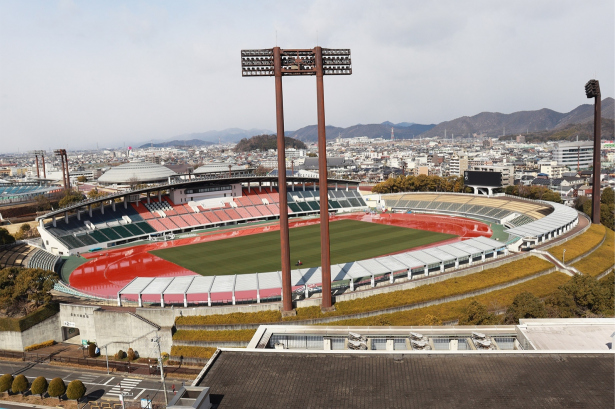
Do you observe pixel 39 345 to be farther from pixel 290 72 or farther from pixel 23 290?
pixel 290 72

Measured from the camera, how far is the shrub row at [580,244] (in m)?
57.1

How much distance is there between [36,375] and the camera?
118 ft

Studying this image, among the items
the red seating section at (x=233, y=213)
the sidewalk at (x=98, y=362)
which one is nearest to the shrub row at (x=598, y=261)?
the sidewalk at (x=98, y=362)

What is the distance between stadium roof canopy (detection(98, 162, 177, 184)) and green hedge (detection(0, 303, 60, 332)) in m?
71.2

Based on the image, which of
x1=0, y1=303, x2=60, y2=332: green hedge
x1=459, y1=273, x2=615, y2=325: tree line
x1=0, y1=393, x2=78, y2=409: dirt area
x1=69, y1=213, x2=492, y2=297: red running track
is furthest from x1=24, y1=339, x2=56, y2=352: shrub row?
x1=459, y1=273, x2=615, y2=325: tree line

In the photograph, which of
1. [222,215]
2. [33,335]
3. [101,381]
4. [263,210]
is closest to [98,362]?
[101,381]

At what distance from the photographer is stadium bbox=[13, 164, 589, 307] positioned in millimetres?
44625

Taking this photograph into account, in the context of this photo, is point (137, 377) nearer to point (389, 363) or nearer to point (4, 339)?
point (4, 339)

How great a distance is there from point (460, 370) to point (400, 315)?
68.5ft

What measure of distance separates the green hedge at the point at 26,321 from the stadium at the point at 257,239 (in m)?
5.16

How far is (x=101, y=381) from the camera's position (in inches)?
1372

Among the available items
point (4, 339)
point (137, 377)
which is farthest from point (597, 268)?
point (4, 339)

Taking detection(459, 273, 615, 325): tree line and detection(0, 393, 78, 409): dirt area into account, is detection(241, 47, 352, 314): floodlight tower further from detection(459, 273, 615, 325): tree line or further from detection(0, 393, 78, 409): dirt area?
detection(0, 393, 78, 409): dirt area

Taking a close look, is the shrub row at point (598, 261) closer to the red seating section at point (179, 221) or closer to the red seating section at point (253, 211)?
the red seating section at point (253, 211)
